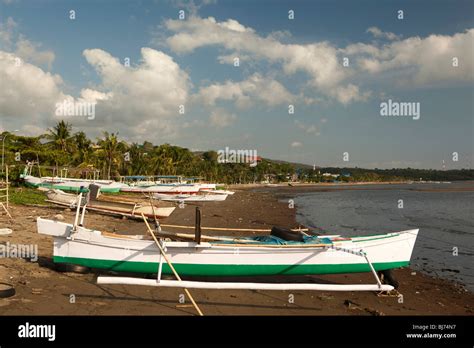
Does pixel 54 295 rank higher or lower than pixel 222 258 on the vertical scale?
lower

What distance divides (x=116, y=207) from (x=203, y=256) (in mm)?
12877

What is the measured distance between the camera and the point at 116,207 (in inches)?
829

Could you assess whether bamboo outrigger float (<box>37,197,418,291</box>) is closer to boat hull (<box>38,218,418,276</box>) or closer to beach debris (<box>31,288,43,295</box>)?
boat hull (<box>38,218,418,276</box>)

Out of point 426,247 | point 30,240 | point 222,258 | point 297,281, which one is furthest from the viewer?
point 426,247

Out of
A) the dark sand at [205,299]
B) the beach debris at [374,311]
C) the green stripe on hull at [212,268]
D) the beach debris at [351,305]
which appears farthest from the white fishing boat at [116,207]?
the beach debris at [374,311]

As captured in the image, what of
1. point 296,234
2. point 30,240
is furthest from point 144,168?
point 296,234

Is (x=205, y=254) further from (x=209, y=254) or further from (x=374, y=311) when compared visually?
(x=374, y=311)

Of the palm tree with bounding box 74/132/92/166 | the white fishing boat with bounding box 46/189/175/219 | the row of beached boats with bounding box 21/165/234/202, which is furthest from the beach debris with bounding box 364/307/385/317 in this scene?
the palm tree with bounding box 74/132/92/166

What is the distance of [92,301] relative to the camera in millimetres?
8258

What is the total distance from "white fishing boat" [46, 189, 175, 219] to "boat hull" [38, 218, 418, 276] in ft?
28.6

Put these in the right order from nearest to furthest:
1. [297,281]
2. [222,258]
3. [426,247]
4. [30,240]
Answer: [222,258] < [297,281] < [30,240] < [426,247]

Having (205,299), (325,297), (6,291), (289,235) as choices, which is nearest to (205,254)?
(205,299)

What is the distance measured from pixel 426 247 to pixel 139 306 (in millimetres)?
14735
